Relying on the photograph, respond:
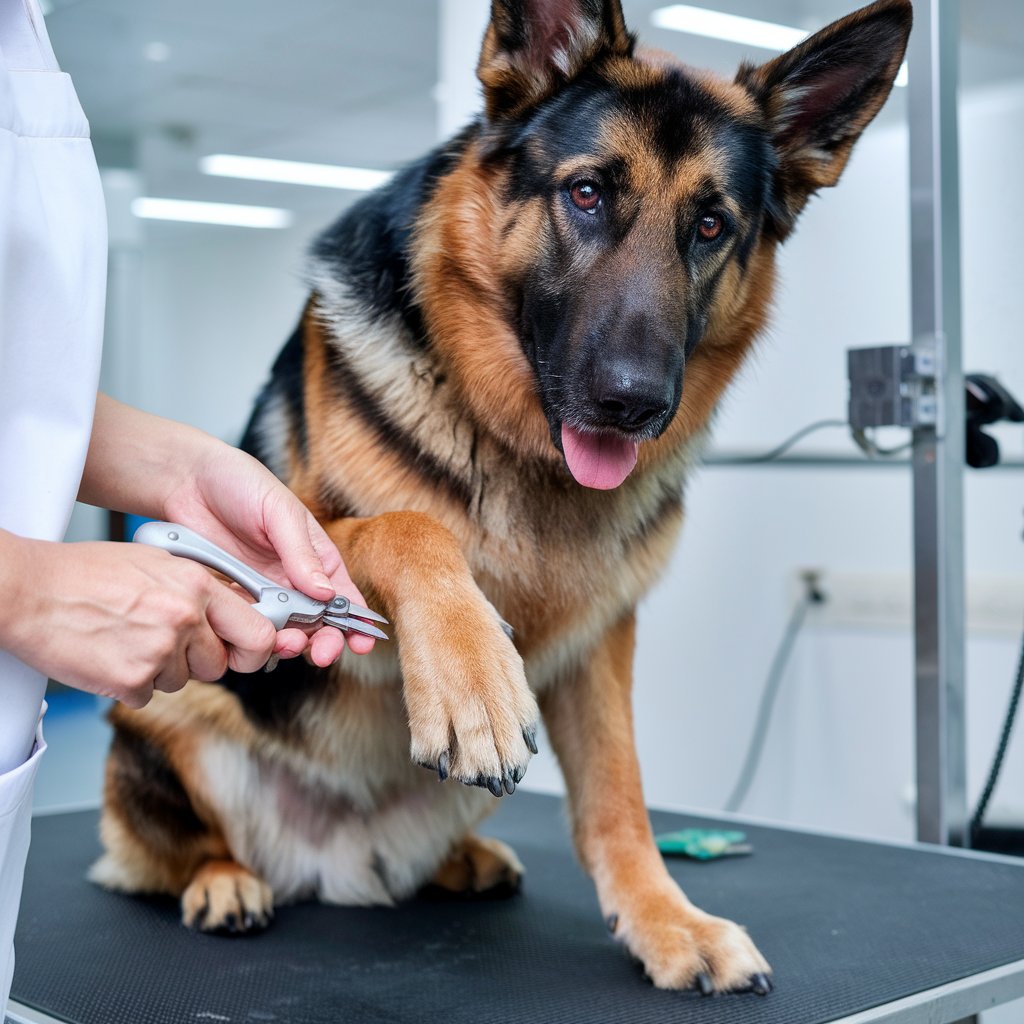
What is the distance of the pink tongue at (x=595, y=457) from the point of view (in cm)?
114

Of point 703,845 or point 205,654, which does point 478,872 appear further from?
point 205,654

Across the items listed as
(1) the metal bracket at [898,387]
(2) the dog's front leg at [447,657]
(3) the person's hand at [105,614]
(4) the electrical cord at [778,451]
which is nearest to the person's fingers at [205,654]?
(3) the person's hand at [105,614]

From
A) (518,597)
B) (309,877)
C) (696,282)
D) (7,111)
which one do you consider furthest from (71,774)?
(7,111)

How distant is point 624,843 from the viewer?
4.09 ft

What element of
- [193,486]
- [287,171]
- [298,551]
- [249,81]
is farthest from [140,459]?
[287,171]

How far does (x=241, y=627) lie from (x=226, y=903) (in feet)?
2.27

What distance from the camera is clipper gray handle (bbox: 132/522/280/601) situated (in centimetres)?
80


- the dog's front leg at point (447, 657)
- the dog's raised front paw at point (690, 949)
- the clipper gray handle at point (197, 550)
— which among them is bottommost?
the dog's raised front paw at point (690, 949)

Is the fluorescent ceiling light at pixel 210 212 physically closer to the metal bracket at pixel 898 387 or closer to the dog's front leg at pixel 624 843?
the metal bracket at pixel 898 387

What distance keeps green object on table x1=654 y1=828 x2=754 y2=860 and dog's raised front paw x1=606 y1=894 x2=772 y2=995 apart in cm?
41

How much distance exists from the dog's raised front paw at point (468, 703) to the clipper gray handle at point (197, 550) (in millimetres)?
169

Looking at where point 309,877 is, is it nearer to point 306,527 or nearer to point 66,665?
point 306,527

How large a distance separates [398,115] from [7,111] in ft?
10.0

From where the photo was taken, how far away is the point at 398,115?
11.7 ft
